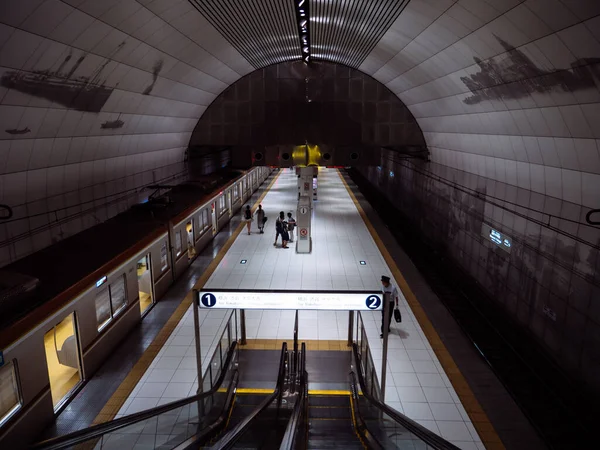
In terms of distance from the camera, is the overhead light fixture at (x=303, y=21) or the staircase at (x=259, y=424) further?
the overhead light fixture at (x=303, y=21)

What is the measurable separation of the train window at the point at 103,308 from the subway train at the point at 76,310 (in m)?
0.02

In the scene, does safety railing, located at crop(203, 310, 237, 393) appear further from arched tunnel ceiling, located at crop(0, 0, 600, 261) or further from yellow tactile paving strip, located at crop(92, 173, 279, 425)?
arched tunnel ceiling, located at crop(0, 0, 600, 261)

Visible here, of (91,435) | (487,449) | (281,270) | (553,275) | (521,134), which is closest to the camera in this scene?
(91,435)

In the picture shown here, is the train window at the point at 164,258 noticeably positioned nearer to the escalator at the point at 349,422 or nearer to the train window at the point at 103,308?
the train window at the point at 103,308

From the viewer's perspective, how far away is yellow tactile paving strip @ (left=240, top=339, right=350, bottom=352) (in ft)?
24.6

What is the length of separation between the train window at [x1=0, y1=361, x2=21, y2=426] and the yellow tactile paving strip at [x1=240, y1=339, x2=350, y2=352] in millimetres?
3478

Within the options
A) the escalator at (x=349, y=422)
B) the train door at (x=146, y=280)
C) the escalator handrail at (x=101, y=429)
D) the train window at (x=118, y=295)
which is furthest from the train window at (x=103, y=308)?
the escalator at (x=349, y=422)

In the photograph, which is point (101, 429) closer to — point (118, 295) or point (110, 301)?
point (110, 301)

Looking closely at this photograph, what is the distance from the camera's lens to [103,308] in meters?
7.03

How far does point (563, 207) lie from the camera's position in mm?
7586

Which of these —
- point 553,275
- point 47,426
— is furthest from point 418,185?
point 47,426

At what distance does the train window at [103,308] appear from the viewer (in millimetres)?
6848

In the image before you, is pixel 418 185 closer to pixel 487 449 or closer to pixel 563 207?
pixel 563 207

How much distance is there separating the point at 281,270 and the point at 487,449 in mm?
7028
